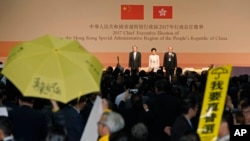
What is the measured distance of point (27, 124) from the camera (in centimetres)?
566

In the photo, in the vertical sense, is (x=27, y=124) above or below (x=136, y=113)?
above

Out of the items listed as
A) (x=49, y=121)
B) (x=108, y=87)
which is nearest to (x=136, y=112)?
(x=49, y=121)

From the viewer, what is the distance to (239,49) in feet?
82.4

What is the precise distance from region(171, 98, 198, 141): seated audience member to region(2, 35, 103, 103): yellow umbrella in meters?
0.96

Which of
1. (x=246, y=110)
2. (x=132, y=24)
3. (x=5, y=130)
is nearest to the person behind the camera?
(x=5, y=130)

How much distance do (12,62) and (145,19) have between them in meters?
19.6

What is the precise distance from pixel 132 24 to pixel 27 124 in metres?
19.5

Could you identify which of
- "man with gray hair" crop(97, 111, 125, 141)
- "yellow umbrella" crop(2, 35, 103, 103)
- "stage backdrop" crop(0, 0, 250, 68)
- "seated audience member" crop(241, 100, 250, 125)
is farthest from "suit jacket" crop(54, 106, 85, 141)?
"stage backdrop" crop(0, 0, 250, 68)

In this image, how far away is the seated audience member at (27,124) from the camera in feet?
18.5

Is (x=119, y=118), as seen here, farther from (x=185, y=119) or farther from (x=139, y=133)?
(x=185, y=119)

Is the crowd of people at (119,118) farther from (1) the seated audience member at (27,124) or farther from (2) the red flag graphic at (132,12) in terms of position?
(2) the red flag graphic at (132,12)

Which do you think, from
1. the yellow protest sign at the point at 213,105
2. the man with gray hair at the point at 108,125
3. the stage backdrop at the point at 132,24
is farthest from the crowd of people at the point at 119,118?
the stage backdrop at the point at 132,24

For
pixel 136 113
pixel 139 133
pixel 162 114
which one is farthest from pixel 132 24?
pixel 139 133

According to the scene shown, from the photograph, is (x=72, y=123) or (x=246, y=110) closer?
(x=72, y=123)
